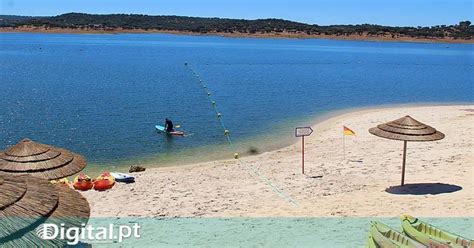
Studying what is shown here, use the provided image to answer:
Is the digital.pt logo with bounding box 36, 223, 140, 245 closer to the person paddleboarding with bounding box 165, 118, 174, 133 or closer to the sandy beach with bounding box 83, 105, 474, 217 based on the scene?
the sandy beach with bounding box 83, 105, 474, 217

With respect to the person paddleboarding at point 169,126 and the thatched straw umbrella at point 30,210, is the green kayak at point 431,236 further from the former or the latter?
the person paddleboarding at point 169,126

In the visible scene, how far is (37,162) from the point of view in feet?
37.6

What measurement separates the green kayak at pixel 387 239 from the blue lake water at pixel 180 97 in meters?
12.6

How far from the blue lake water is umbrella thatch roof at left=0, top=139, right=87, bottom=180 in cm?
849

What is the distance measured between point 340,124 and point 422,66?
49.8 meters

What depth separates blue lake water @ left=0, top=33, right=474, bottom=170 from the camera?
23.9 m

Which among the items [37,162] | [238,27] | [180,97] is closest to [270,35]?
[238,27]

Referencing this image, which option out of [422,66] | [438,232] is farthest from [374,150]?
[422,66]

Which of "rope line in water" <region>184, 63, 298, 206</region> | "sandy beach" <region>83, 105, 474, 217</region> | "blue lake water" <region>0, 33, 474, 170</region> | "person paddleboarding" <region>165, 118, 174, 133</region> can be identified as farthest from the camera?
"person paddleboarding" <region>165, 118, 174, 133</region>

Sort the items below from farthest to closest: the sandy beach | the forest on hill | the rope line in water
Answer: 1. the forest on hill
2. the rope line in water
3. the sandy beach

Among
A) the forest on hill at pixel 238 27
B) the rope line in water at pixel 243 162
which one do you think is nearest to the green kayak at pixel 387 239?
the rope line in water at pixel 243 162

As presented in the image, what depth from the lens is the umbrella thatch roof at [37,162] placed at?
1128 centimetres

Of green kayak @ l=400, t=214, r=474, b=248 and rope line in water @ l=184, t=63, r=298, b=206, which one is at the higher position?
green kayak @ l=400, t=214, r=474, b=248

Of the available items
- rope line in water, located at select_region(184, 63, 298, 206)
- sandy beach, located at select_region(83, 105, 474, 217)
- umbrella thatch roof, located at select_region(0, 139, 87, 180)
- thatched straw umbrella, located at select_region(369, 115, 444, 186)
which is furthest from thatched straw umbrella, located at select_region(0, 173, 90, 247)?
thatched straw umbrella, located at select_region(369, 115, 444, 186)
